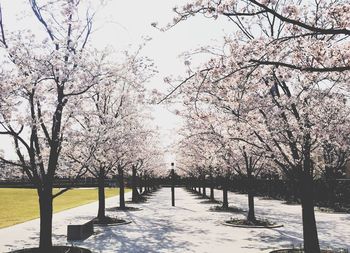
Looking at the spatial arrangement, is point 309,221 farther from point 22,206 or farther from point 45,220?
point 22,206

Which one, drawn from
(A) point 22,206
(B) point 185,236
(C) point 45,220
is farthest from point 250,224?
(A) point 22,206

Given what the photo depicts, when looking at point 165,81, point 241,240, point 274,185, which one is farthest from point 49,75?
point 274,185

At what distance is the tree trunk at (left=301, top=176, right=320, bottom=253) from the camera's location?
11.9 m

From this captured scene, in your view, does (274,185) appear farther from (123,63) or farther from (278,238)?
(123,63)

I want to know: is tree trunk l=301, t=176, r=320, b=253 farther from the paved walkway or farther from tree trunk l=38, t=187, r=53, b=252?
tree trunk l=38, t=187, r=53, b=252

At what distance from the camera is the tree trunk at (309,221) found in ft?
39.1

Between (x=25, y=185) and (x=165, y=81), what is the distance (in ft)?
249

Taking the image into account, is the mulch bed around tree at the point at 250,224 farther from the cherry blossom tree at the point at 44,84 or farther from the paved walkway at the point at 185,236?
the cherry blossom tree at the point at 44,84

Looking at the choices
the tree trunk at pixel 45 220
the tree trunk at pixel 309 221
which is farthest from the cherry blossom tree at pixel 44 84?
the tree trunk at pixel 309 221

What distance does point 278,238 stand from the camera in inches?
646

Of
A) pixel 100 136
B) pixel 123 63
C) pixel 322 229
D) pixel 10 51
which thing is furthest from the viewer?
pixel 322 229

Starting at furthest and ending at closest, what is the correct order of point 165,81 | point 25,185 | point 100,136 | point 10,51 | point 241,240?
1. point 25,185
2. point 241,240
3. point 100,136
4. point 10,51
5. point 165,81

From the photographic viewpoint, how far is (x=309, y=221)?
39.5 ft

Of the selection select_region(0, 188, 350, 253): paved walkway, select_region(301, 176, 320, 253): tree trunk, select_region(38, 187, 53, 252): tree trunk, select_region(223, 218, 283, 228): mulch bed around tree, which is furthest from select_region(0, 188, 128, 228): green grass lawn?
select_region(301, 176, 320, 253): tree trunk
